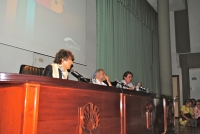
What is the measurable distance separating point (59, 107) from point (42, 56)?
2.09 meters

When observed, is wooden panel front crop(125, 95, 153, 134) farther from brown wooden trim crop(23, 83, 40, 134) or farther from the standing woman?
the standing woman

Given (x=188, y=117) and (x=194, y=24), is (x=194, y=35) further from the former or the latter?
(x=188, y=117)

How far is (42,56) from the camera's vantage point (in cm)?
309

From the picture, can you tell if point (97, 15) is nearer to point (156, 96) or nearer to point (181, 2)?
point (156, 96)

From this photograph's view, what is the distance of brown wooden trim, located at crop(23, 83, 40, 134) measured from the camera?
953mm

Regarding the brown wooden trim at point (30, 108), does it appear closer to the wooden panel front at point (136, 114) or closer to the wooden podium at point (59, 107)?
the wooden podium at point (59, 107)

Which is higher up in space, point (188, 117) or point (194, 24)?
point (194, 24)

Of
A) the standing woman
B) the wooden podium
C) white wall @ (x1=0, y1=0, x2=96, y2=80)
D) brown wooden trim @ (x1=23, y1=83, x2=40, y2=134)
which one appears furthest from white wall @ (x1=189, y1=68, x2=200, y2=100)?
brown wooden trim @ (x1=23, y1=83, x2=40, y2=134)

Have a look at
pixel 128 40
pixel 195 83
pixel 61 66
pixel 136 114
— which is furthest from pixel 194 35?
pixel 61 66

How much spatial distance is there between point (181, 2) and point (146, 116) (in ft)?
21.1

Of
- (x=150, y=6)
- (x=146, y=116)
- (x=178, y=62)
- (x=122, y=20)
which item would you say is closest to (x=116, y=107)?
(x=146, y=116)

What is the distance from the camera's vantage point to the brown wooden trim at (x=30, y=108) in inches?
37.5

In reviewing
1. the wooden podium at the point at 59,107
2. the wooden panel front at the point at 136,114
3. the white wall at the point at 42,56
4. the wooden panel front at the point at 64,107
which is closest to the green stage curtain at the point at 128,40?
the white wall at the point at 42,56

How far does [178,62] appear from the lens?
809 centimetres
